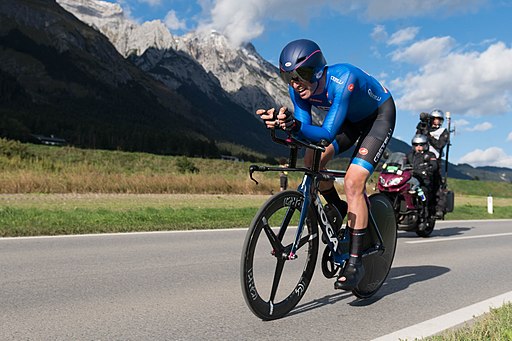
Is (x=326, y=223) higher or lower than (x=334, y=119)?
lower

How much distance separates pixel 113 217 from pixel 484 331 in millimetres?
8907

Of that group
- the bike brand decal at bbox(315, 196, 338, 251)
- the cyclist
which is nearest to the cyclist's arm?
the cyclist

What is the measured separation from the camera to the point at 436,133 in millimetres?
12039

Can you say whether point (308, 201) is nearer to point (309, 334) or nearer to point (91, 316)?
point (309, 334)

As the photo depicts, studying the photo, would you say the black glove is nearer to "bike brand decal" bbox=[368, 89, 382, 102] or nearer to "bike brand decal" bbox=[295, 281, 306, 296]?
"bike brand decal" bbox=[368, 89, 382, 102]

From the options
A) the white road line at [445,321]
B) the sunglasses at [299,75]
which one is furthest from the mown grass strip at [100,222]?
the white road line at [445,321]

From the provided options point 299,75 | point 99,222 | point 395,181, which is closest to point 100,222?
point 99,222

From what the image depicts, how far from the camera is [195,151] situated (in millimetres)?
190125

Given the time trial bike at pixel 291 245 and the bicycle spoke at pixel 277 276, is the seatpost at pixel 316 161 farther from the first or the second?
the bicycle spoke at pixel 277 276

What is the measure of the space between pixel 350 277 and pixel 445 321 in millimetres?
813

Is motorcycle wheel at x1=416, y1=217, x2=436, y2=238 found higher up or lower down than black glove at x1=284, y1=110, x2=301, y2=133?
lower down

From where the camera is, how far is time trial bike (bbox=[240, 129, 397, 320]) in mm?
3965

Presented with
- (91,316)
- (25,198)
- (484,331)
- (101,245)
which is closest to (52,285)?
(91,316)

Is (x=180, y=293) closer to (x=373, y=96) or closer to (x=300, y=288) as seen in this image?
(x=300, y=288)
